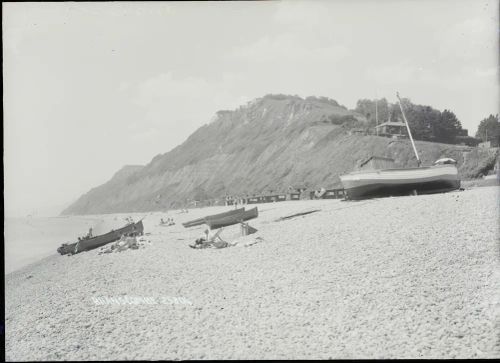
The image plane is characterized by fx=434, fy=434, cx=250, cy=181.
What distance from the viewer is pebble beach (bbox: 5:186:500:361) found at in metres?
6.48

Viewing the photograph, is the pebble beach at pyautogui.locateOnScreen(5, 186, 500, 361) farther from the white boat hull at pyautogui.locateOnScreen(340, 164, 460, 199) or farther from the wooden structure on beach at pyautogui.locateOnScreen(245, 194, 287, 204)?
the wooden structure on beach at pyautogui.locateOnScreen(245, 194, 287, 204)

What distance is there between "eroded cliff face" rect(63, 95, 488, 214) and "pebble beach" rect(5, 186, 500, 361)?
52.8ft

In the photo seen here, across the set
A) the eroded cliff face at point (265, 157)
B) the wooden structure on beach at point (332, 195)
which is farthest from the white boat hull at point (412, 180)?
the eroded cliff face at point (265, 157)

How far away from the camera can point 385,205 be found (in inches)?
468

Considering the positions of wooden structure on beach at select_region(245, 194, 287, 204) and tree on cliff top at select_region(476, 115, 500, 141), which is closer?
tree on cliff top at select_region(476, 115, 500, 141)

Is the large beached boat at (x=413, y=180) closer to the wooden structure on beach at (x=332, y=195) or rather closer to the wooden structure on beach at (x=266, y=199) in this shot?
the wooden structure on beach at (x=332, y=195)

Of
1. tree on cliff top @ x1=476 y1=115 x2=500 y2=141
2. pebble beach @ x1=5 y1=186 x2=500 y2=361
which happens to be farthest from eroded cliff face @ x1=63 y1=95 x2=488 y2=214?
pebble beach @ x1=5 y1=186 x2=500 y2=361

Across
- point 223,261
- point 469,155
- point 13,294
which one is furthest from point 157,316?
point 469,155

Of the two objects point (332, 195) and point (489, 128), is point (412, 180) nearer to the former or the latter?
point (489, 128)

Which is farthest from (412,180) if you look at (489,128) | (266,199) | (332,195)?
(266,199)

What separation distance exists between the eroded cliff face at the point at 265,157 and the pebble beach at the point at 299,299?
634 inches

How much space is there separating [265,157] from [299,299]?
26560mm

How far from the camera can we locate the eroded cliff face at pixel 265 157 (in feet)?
91.5

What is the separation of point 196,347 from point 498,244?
18.7 feet
